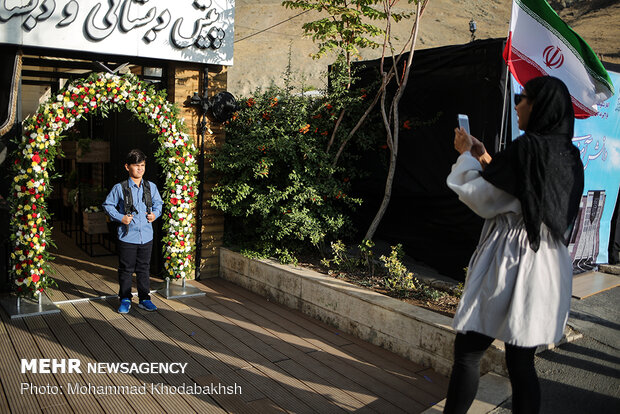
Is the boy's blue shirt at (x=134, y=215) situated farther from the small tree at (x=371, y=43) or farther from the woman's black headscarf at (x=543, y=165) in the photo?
the woman's black headscarf at (x=543, y=165)

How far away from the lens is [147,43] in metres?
5.67

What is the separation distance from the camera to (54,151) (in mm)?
4988

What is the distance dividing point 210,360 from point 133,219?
1823 millimetres

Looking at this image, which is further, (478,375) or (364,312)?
(364,312)

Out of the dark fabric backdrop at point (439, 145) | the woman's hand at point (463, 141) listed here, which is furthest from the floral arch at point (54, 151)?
the woman's hand at point (463, 141)

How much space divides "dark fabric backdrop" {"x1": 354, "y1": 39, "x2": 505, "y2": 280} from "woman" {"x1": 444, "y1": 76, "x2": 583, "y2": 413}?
2846 millimetres

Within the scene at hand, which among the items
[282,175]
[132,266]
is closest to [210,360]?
[132,266]

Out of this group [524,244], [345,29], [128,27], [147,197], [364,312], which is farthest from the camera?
[345,29]

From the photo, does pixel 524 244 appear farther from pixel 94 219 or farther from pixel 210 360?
pixel 94 219

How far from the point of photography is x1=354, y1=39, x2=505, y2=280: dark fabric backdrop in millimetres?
5105

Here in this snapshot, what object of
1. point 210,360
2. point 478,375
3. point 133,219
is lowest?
point 210,360

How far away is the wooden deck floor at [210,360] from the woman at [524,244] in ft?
4.38

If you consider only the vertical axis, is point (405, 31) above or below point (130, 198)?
above

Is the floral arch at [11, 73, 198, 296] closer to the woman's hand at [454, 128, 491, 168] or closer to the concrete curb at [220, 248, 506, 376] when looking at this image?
the concrete curb at [220, 248, 506, 376]
